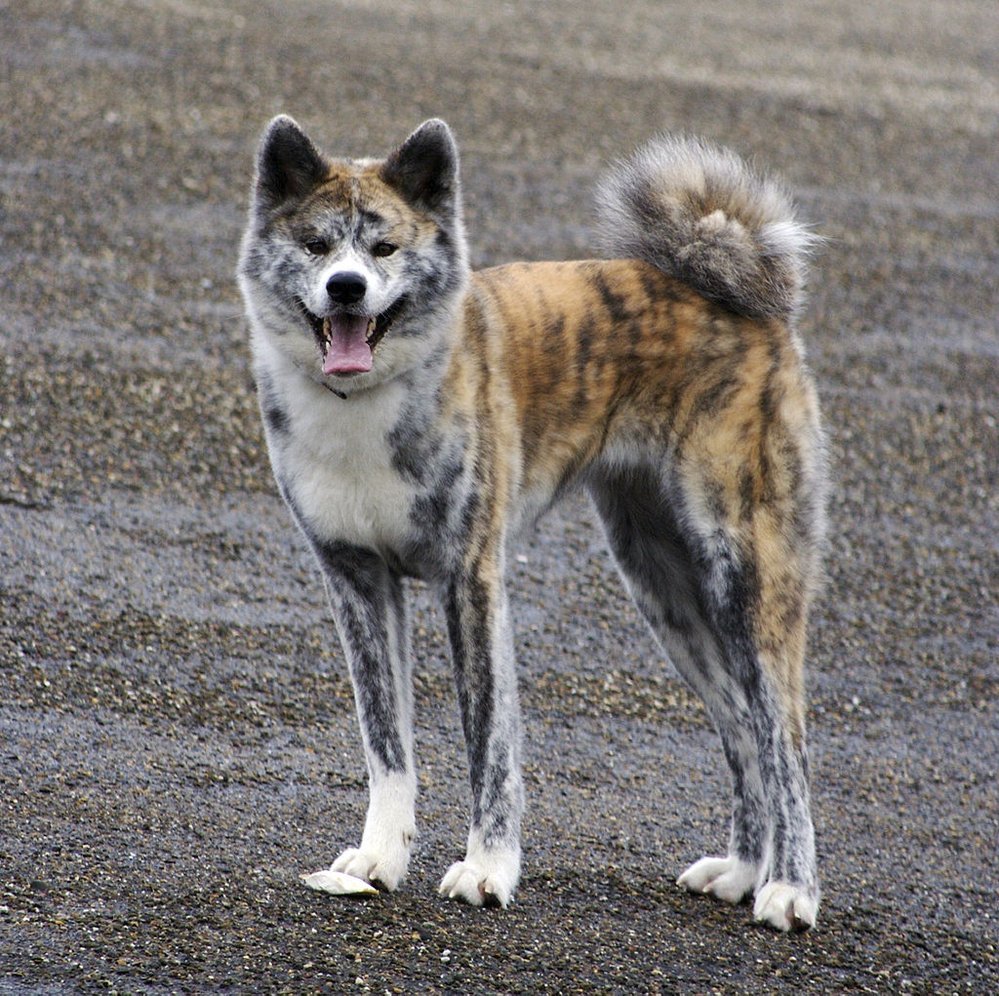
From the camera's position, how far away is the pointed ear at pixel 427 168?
4.77m

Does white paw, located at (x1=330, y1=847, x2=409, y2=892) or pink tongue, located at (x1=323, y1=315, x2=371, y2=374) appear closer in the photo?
pink tongue, located at (x1=323, y1=315, x2=371, y2=374)

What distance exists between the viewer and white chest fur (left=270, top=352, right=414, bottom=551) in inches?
183

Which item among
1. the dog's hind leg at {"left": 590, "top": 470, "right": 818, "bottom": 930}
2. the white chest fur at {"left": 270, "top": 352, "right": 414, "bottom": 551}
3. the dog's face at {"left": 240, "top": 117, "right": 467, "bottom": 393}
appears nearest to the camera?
the dog's face at {"left": 240, "top": 117, "right": 467, "bottom": 393}

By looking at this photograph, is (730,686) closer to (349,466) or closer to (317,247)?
(349,466)

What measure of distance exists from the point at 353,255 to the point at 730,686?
6.50 feet

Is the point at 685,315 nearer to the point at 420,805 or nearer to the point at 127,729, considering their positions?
the point at 420,805

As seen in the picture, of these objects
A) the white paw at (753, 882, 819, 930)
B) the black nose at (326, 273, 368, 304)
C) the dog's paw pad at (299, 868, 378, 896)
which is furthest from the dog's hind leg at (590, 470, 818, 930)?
the black nose at (326, 273, 368, 304)

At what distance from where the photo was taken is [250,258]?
4746 millimetres

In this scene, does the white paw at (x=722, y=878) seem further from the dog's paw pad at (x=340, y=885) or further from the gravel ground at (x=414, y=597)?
the dog's paw pad at (x=340, y=885)

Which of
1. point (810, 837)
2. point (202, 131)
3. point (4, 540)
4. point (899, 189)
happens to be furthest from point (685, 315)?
point (899, 189)

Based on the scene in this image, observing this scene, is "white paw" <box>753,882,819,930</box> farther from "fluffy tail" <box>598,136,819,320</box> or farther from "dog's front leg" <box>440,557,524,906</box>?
"fluffy tail" <box>598,136,819,320</box>

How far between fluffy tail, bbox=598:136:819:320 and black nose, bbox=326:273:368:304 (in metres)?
1.48

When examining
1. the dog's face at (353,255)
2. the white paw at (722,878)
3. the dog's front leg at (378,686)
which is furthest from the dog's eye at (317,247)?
the white paw at (722,878)

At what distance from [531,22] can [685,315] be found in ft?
41.7
